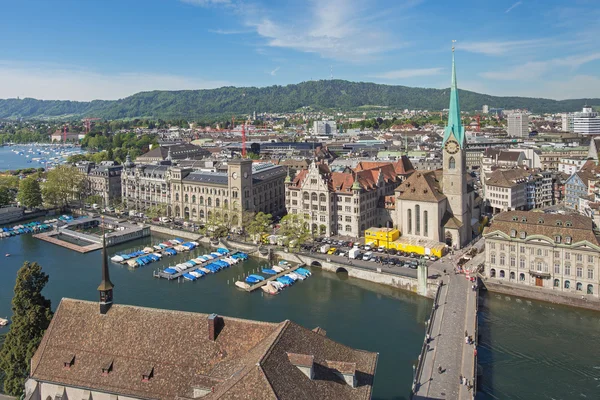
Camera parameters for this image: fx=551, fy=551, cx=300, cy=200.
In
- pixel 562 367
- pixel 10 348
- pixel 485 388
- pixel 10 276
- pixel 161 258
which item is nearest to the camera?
pixel 10 348

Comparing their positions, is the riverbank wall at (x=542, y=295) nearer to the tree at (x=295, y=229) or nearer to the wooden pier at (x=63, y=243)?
the tree at (x=295, y=229)

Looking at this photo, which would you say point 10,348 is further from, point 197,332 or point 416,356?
point 416,356

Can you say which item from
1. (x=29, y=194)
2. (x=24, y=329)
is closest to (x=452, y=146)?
(x=24, y=329)

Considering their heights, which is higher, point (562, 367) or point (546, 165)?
point (546, 165)

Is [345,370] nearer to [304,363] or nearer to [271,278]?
[304,363]

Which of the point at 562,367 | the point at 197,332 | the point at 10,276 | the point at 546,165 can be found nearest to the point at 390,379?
the point at 562,367

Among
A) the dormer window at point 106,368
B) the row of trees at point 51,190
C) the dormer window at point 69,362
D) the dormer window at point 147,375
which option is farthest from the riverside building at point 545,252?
the row of trees at point 51,190
